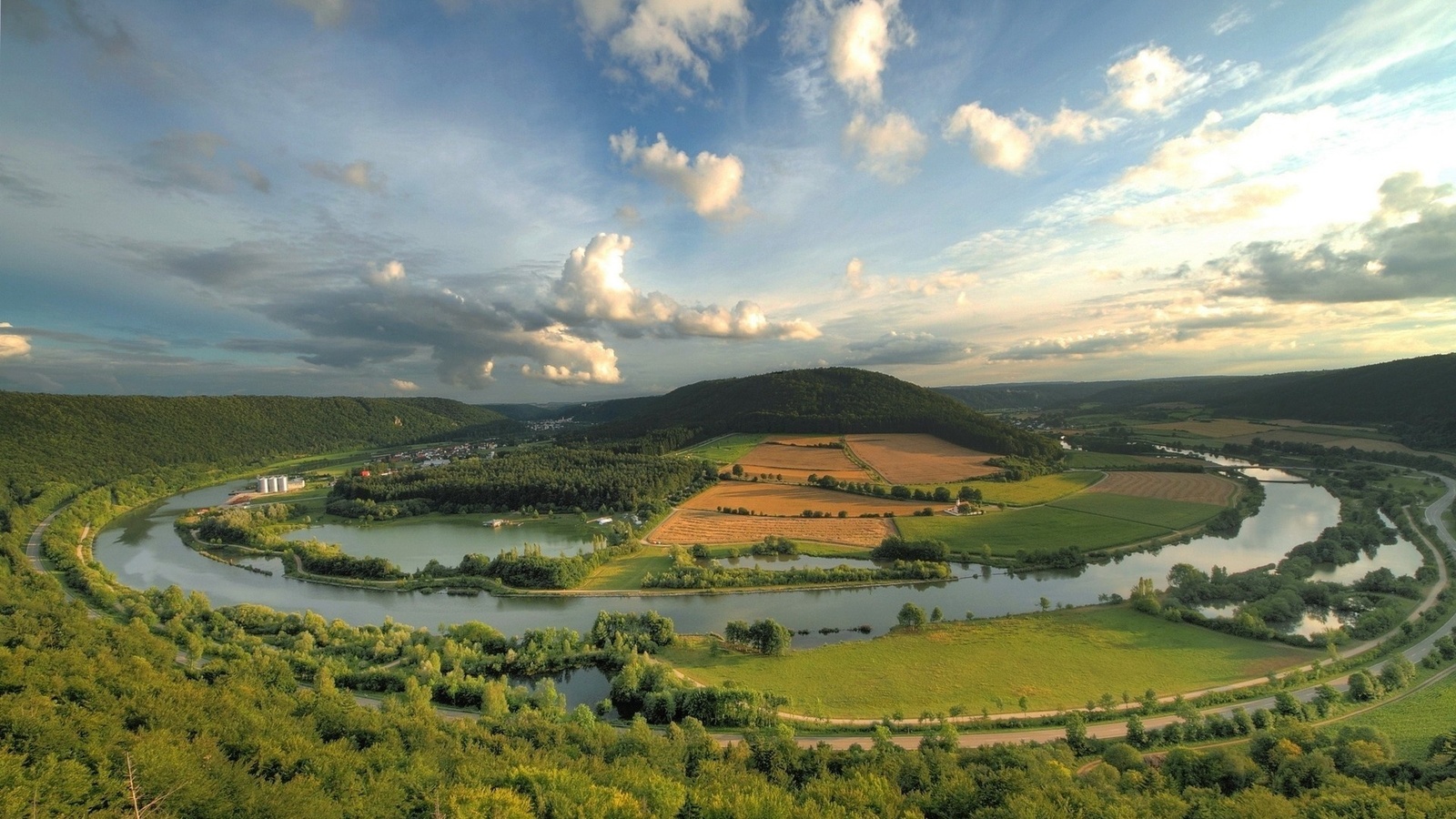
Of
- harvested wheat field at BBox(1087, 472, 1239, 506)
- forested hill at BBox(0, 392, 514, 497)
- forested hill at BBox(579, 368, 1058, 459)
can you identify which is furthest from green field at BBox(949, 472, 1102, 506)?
forested hill at BBox(0, 392, 514, 497)

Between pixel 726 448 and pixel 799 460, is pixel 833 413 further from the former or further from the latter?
pixel 799 460

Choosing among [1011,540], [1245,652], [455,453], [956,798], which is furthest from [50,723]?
[455,453]

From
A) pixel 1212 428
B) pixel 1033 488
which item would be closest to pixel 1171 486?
pixel 1033 488

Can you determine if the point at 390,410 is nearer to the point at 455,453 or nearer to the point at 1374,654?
the point at 455,453

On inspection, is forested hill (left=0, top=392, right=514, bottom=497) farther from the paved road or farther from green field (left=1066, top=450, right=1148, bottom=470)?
green field (left=1066, top=450, right=1148, bottom=470)

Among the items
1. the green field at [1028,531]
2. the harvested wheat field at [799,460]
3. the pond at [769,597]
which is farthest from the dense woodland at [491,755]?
the harvested wheat field at [799,460]

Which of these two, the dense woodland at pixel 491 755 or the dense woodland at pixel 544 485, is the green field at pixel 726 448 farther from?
the dense woodland at pixel 491 755
